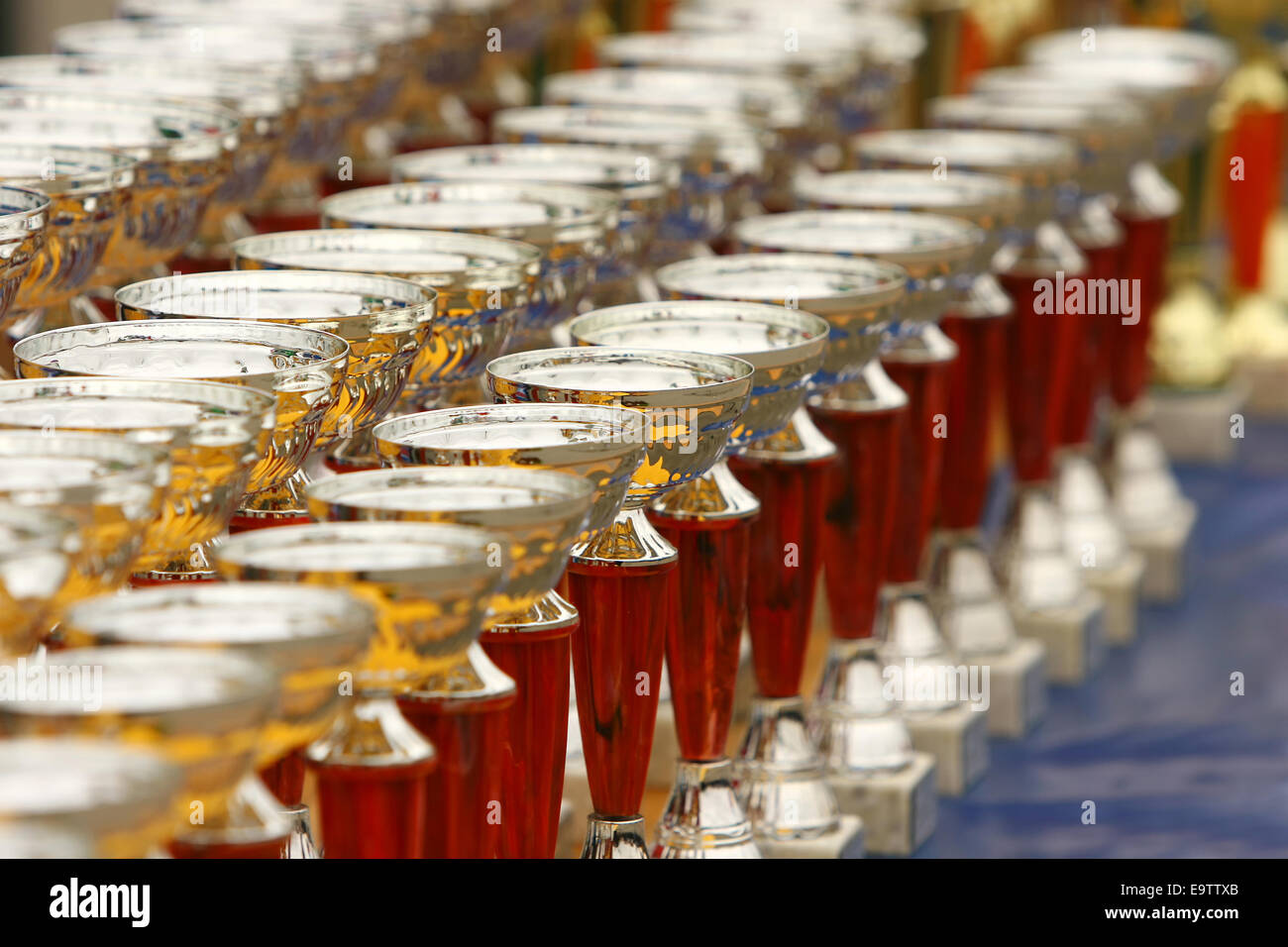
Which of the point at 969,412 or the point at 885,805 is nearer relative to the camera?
the point at 885,805

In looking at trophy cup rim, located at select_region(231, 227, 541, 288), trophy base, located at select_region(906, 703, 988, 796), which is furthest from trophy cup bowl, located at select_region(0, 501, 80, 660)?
trophy base, located at select_region(906, 703, 988, 796)

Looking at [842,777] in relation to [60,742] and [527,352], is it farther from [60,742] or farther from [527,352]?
[60,742]

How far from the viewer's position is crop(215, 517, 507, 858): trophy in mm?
817

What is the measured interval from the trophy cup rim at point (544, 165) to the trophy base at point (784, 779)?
371mm

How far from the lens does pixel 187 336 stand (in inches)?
42.1

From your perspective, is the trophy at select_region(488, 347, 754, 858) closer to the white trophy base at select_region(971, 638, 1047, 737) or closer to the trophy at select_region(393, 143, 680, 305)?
the trophy at select_region(393, 143, 680, 305)

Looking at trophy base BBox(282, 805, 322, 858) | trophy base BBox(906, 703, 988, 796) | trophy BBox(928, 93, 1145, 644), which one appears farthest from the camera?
trophy BBox(928, 93, 1145, 644)

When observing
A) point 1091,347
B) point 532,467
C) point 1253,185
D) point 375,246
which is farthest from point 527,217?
point 1253,185

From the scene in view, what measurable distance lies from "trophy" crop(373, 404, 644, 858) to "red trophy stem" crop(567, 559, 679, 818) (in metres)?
0.05

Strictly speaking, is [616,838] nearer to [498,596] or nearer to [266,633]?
[498,596]

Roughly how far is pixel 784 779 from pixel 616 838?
0.96ft

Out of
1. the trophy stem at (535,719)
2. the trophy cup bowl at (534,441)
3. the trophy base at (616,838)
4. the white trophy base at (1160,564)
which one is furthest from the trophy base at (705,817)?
the white trophy base at (1160,564)

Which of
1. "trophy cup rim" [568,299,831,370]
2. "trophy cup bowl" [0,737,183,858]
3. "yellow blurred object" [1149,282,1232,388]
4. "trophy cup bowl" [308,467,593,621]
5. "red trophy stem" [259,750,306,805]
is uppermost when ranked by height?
"trophy cup rim" [568,299,831,370]

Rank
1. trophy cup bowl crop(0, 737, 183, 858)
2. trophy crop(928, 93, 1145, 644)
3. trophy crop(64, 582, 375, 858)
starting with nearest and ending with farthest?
trophy cup bowl crop(0, 737, 183, 858), trophy crop(64, 582, 375, 858), trophy crop(928, 93, 1145, 644)
